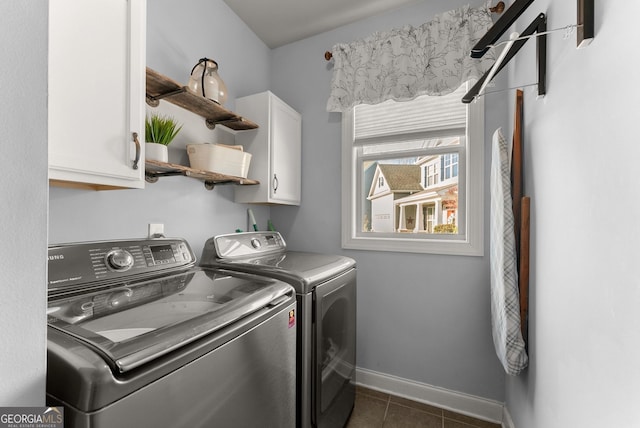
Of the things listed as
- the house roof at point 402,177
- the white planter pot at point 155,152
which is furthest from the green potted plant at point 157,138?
the house roof at point 402,177

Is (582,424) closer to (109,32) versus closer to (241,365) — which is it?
(241,365)

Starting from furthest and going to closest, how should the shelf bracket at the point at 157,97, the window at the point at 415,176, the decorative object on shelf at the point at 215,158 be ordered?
the window at the point at 415,176, the decorative object on shelf at the point at 215,158, the shelf bracket at the point at 157,97

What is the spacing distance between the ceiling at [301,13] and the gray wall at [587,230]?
1.22m

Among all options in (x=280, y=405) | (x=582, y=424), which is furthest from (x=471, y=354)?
(x=280, y=405)

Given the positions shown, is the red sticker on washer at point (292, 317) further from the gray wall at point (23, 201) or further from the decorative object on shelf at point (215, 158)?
the decorative object on shelf at point (215, 158)

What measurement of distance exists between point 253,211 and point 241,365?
1554 millimetres

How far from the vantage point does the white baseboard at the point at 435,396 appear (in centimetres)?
181

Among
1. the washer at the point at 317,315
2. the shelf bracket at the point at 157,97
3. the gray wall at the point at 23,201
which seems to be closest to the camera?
the gray wall at the point at 23,201

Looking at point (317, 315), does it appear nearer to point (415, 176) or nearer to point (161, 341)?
point (161, 341)

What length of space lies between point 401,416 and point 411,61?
240 cm

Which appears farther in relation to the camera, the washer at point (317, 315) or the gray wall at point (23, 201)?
the washer at point (317, 315)

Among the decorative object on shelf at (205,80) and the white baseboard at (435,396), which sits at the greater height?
the decorative object on shelf at (205,80)

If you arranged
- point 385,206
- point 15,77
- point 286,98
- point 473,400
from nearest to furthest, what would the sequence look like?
point 15,77, point 473,400, point 385,206, point 286,98

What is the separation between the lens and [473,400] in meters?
1.85
